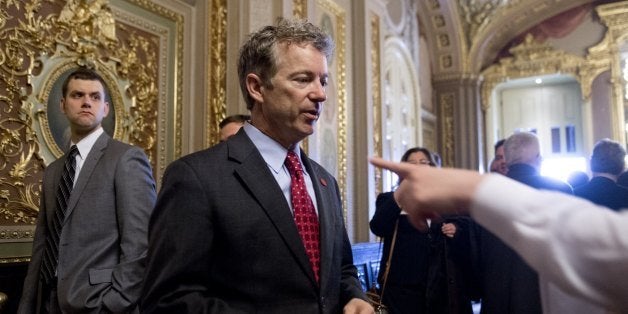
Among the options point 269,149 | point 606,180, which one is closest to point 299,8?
point 606,180

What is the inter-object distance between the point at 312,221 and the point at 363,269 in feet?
11.3

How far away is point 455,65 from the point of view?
34.4ft

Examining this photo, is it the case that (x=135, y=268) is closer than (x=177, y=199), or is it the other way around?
(x=177, y=199)

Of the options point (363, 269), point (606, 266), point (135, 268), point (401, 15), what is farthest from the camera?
point (401, 15)

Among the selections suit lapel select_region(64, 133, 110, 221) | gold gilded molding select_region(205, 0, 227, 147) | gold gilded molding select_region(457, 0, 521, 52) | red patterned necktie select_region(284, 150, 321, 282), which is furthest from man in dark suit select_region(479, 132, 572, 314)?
gold gilded molding select_region(457, 0, 521, 52)

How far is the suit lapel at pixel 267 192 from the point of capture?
5.11 feet

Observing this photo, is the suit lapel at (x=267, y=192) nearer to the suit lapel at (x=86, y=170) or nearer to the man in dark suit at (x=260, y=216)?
the man in dark suit at (x=260, y=216)

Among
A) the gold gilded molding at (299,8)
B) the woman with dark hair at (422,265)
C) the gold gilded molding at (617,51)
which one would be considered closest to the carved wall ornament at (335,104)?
the gold gilded molding at (299,8)

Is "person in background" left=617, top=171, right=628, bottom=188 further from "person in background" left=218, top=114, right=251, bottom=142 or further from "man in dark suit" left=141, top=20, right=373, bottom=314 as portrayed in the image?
"man in dark suit" left=141, top=20, right=373, bottom=314

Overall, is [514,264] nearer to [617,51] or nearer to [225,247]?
[225,247]

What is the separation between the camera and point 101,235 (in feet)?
7.85

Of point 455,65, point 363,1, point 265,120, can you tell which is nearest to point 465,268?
point 265,120

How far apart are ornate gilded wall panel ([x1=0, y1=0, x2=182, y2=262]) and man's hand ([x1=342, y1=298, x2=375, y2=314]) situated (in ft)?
7.97

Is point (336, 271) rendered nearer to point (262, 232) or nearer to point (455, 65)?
point (262, 232)
